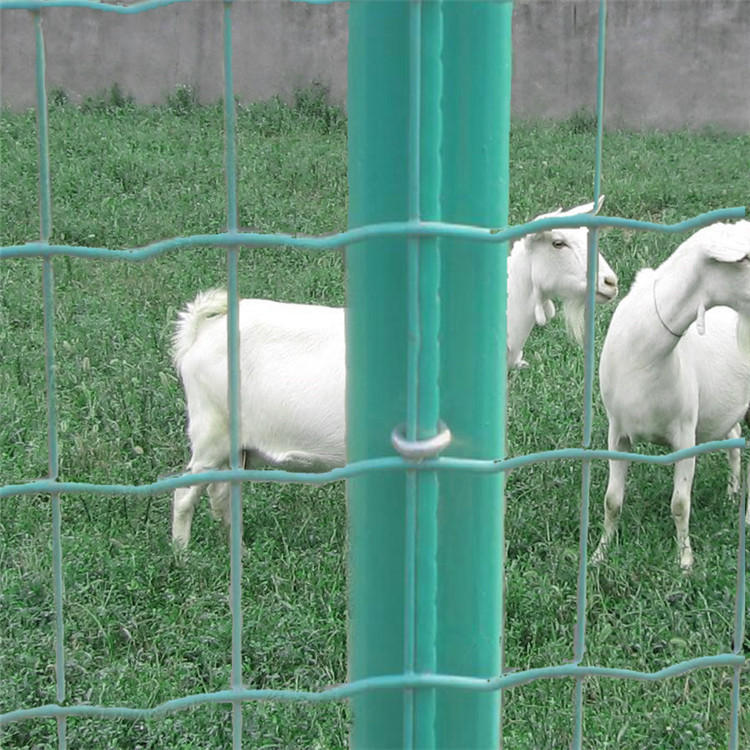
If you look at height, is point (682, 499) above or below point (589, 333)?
below

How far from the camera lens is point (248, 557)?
13.7 ft

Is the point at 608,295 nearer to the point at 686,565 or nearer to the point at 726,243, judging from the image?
the point at 726,243

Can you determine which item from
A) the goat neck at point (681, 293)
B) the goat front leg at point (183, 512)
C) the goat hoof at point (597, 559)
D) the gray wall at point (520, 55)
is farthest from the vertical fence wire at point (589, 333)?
the gray wall at point (520, 55)

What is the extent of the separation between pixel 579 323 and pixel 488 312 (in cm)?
340

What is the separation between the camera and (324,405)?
14.5 feet

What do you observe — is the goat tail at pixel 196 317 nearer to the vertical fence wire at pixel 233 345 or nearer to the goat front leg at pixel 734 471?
the goat front leg at pixel 734 471

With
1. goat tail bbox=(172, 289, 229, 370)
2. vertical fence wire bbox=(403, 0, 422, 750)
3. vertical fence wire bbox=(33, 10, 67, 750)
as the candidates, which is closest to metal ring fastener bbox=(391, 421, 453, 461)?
vertical fence wire bbox=(403, 0, 422, 750)

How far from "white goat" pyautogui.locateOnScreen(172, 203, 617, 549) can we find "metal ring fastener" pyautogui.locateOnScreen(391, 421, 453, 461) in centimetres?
295

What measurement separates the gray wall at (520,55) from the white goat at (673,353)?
7992mm

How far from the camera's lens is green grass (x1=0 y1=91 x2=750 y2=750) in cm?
328

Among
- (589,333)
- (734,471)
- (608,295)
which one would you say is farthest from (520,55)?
(589,333)

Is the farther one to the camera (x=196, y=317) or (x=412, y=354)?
(x=196, y=317)

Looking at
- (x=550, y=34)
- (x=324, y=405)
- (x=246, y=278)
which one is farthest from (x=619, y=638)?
(x=550, y=34)

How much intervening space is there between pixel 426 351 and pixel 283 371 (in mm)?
3121
